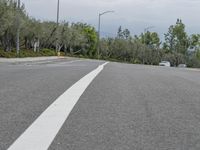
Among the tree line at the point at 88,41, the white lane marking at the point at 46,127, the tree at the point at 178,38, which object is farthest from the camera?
the tree at the point at 178,38

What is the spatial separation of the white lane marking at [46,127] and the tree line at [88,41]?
4085cm

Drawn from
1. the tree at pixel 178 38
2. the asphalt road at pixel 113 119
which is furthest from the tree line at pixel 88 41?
the asphalt road at pixel 113 119

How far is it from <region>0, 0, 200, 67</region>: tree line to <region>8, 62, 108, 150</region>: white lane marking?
134 ft

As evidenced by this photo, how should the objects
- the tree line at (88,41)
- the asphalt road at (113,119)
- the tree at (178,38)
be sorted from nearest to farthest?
1. the asphalt road at (113,119)
2. the tree line at (88,41)
3. the tree at (178,38)

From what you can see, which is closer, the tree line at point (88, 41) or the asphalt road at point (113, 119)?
the asphalt road at point (113, 119)

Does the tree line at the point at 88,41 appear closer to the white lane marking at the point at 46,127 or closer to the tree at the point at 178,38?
the tree at the point at 178,38

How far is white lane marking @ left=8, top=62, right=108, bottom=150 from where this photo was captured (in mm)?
5945

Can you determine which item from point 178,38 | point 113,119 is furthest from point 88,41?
point 113,119

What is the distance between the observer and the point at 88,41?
327ft

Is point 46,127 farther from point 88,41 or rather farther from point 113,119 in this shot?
point 88,41

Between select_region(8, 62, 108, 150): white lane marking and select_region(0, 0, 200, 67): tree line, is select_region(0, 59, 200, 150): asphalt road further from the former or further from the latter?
select_region(0, 0, 200, 67): tree line

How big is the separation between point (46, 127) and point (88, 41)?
93.0m

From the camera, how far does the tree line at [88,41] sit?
5581 centimetres

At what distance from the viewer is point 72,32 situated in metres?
84.2
